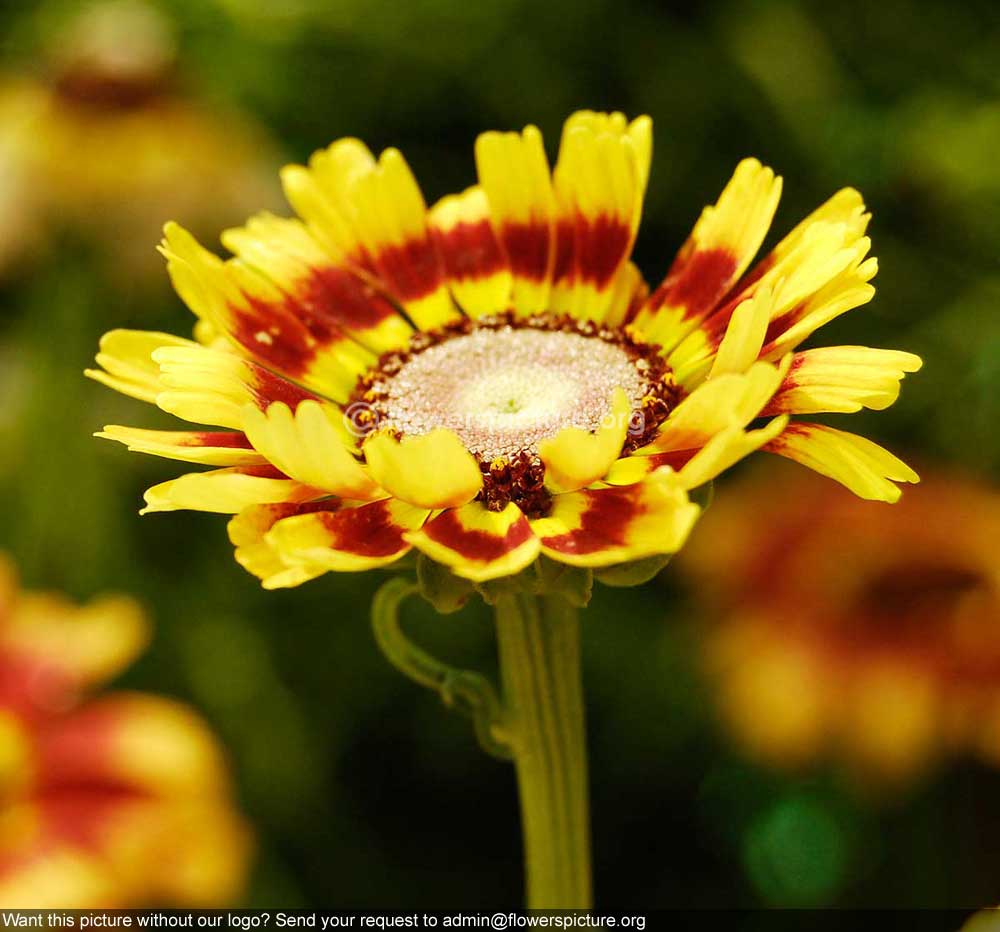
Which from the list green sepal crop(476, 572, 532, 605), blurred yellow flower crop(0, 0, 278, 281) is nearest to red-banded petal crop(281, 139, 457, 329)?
green sepal crop(476, 572, 532, 605)

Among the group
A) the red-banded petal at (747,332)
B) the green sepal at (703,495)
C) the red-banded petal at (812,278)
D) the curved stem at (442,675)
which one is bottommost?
the curved stem at (442,675)

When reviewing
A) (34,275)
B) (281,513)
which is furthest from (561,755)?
(34,275)

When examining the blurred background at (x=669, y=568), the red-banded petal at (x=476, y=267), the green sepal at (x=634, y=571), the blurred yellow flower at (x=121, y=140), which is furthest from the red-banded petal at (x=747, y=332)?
the blurred yellow flower at (x=121, y=140)

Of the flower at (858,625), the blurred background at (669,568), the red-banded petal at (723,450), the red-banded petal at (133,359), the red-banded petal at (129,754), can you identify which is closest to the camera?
the red-banded petal at (723,450)

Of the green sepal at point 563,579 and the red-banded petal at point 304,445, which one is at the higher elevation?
the red-banded petal at point 304,445

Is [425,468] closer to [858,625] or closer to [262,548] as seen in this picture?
[262,548]

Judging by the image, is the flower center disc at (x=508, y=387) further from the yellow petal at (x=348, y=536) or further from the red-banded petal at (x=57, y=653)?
the red-banded petal at (x=57, y=653)

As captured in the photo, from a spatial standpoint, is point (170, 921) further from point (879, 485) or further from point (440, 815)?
point (879, 485)
